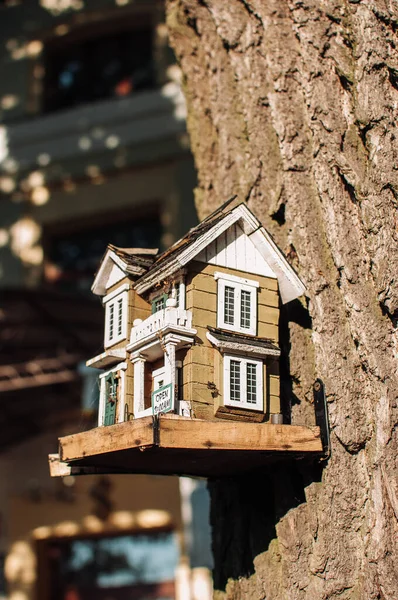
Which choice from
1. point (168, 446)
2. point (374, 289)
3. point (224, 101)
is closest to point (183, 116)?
point (224, 101)

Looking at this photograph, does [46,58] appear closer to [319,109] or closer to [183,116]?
[183,116]

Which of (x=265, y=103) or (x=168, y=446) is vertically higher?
(x=265, y=103)

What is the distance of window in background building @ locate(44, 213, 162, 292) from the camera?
30.6ft

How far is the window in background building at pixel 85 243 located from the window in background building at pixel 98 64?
1.56m

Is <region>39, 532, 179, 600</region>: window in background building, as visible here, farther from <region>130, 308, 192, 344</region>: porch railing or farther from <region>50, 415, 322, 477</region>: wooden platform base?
<region>130, 308, 192, 344</region>: porch railing

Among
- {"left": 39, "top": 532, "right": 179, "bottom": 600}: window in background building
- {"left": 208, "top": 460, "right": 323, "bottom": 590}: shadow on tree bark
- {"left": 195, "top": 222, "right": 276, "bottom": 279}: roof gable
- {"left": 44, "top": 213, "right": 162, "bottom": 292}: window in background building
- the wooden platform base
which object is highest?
{"left": 44, "top": 213, "right": 162, "bottom": 292}: window in background building

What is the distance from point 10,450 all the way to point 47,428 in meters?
0.48

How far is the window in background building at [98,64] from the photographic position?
389 inches

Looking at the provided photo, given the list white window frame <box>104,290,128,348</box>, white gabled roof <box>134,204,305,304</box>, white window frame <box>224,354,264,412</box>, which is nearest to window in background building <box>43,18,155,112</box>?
white window frame <box>104,290,128,348</box>

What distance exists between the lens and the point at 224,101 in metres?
4.30

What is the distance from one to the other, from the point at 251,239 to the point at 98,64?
293 inches

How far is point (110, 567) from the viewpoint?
8.45 meters

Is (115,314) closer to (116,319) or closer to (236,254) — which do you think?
(116,319)

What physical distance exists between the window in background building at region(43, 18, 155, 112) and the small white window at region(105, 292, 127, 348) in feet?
21.9
